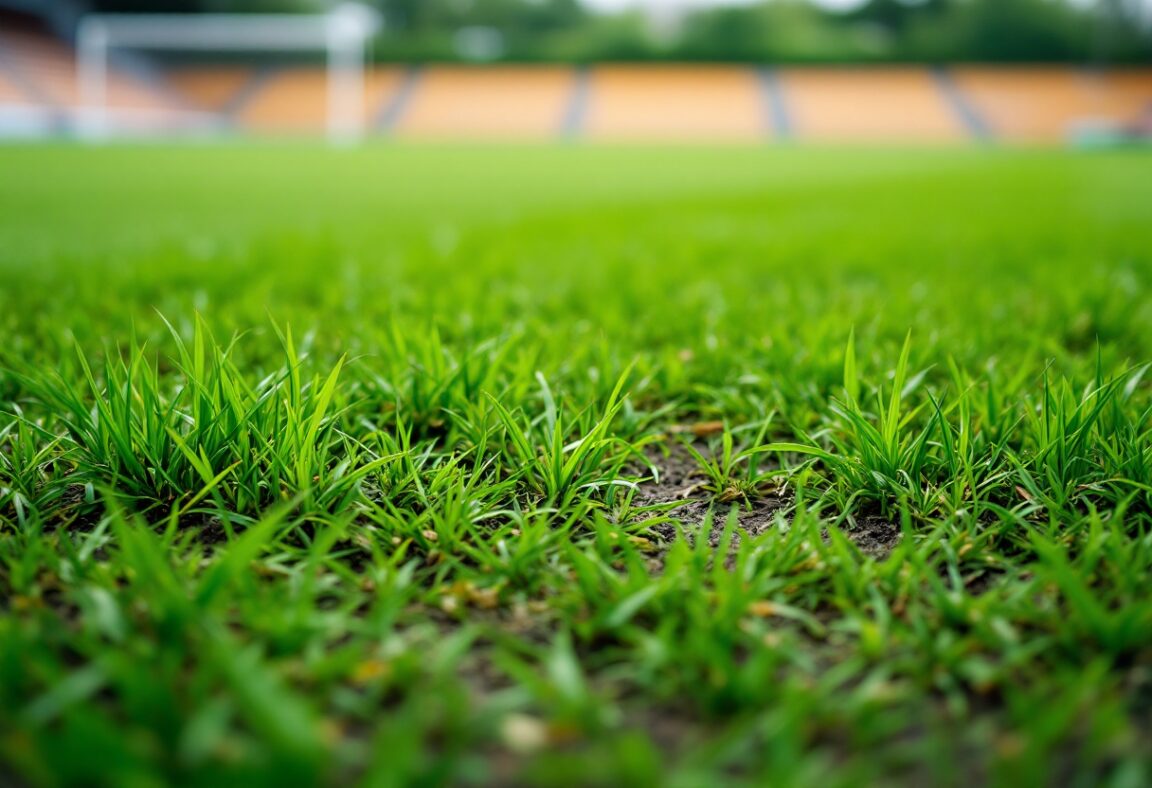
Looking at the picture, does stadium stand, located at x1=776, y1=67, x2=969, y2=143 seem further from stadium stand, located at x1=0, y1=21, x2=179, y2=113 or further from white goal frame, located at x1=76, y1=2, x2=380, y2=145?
stadium stand, located at x1=0, y1=21, x2=179, y2=113

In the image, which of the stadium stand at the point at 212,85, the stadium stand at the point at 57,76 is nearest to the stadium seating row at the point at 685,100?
the stadium stand at the point at 212,85

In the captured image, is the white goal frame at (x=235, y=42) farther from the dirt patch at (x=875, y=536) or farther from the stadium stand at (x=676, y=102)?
the dirt patch at (x=875, y=536)

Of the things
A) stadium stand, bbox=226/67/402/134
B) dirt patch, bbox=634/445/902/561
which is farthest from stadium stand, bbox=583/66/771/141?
dirt patch, bbox=634/445/902/561

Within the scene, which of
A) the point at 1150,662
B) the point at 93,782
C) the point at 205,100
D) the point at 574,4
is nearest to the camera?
the point at 93,782

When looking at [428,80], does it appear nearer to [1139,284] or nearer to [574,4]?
[574,4]

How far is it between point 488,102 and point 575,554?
3687cm

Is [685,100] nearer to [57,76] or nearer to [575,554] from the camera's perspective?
[57,76]

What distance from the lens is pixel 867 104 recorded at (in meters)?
35.6

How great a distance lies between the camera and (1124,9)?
9.05 metres

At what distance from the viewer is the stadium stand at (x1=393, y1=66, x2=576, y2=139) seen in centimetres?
3416

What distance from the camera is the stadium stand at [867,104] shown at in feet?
113

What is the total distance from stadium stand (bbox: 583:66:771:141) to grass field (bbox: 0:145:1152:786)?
32.3 m

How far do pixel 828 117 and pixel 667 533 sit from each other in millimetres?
36981

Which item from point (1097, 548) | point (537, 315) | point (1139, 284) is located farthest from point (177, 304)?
point (1139, 284)
